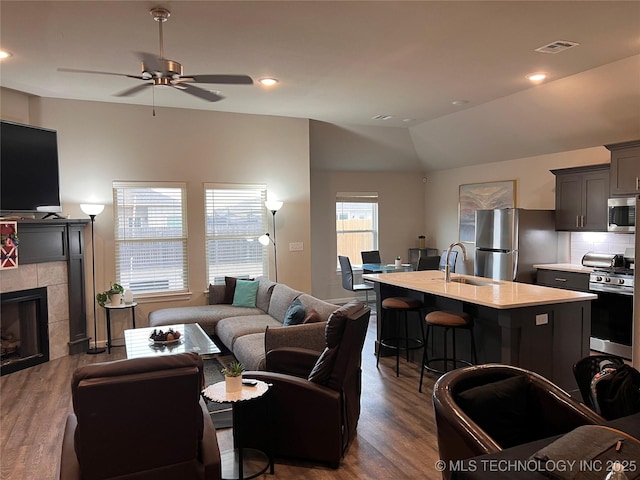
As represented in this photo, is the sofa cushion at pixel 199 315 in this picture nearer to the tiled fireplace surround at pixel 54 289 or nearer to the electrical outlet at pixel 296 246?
the tiled fireplace surround at pixel 54 289

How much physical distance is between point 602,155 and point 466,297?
11.9ft

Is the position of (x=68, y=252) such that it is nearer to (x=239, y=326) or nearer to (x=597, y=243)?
(x=239, y=326)

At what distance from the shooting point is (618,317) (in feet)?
16.7

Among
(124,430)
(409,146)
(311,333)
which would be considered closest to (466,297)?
(311,333)

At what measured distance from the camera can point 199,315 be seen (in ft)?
17.8

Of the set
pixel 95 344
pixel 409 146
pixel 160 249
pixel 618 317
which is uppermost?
pixel 409 146

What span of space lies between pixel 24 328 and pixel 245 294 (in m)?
2.50

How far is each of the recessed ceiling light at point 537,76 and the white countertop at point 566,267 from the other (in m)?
2.36

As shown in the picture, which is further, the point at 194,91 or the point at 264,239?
the point at 264,239

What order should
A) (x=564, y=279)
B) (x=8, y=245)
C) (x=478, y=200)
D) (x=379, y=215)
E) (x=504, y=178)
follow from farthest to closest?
1. (x=379, y=215)
2. (x=478, y=200)
3. (x=504, y=178)
4. (x=564, y=279)
5. (x=8, y=245)

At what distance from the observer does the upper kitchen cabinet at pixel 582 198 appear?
18.3 feet

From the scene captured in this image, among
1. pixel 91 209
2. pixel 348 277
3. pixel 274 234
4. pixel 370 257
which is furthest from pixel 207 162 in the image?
pixel 370 257

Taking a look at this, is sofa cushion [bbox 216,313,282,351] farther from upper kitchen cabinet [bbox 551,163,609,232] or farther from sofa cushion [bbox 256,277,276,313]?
upper kitchen cabinet [bbox 551,163,609,232]

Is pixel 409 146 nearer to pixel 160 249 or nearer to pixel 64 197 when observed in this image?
pixel 160 249
